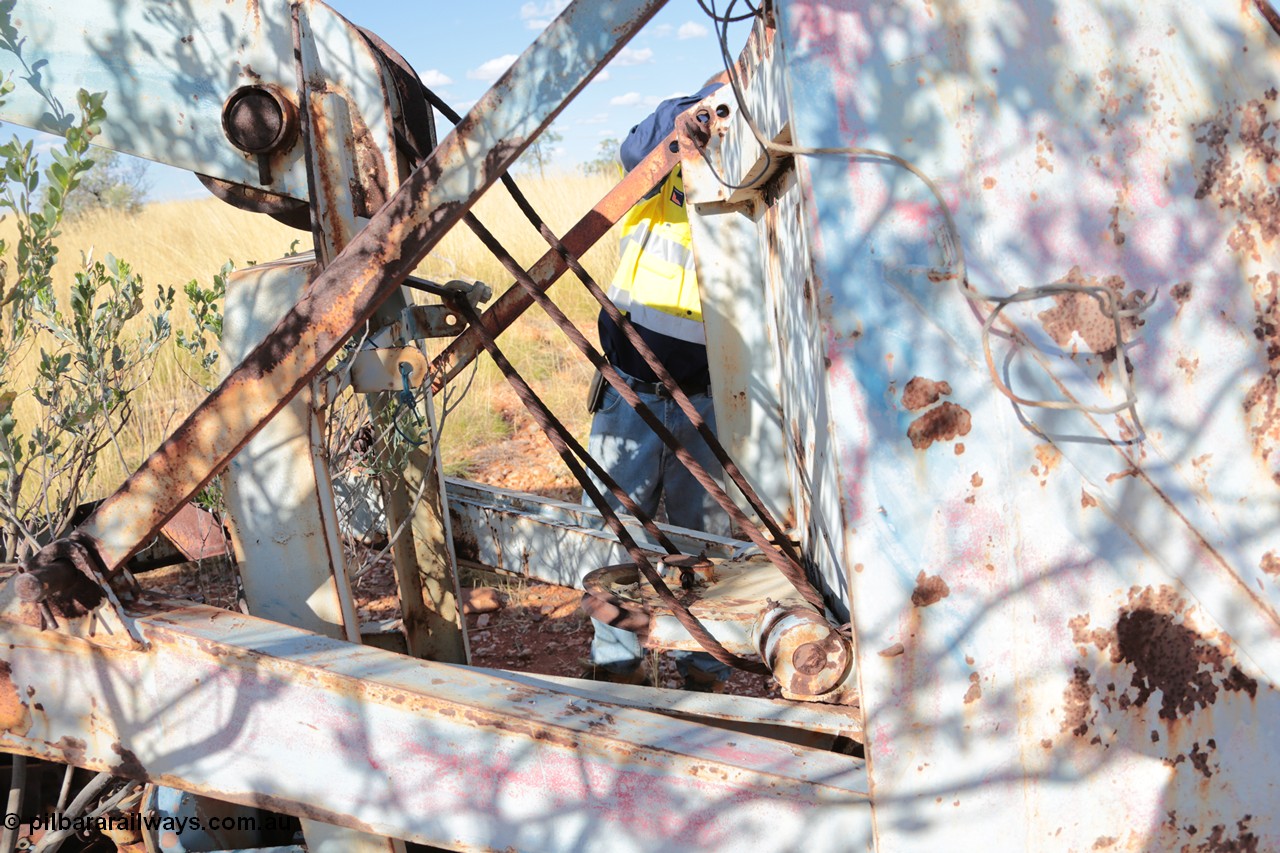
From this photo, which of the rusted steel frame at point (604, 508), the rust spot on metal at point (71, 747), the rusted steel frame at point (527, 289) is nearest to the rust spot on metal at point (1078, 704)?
the rusted steel frame at point (604, 508)

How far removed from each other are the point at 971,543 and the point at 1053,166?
57cm

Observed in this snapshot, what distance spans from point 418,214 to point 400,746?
2.87 feet

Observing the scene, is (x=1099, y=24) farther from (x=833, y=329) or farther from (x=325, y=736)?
(x=325, y=736)

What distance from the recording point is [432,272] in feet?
33.5

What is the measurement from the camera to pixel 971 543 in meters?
1.47

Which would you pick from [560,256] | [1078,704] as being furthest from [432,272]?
[1078,704]

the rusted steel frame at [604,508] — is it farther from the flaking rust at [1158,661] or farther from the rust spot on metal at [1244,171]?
the rust spot on metal at [1244,171]

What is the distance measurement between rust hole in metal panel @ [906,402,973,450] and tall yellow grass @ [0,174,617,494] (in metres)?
2.04

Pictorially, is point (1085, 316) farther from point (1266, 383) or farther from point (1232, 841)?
point (1232, 841)

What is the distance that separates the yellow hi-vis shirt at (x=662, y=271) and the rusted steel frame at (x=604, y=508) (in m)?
1.49

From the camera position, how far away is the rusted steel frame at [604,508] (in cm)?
195

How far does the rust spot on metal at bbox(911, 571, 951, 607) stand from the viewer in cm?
147

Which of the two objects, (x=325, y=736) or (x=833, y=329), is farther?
(x=325, y=736)

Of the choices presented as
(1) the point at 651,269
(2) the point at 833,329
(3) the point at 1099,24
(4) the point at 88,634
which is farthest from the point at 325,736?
(1) the point at 651,269
